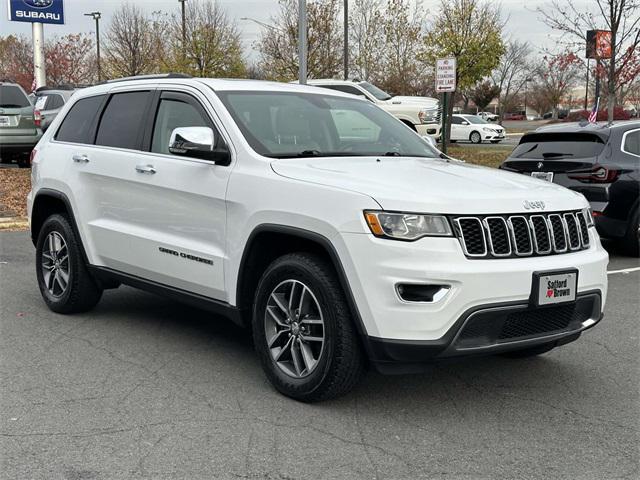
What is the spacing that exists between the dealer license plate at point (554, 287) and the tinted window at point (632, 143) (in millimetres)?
5674

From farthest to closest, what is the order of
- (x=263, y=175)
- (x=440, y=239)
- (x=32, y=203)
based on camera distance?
1. (x=32, y=203)
2. (x=263, y=175)
3. (x=440, y=239)

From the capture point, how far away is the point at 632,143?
9.44 metres

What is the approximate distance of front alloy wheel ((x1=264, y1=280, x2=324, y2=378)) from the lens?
4.32m

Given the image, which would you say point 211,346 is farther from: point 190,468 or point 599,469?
point 599,469

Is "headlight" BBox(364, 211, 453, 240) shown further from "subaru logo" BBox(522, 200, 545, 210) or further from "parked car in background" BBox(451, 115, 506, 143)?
"parked car in background" BBox(451, 115, 506, 143)

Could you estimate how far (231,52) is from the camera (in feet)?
128

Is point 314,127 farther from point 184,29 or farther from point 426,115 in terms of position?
point 184,29

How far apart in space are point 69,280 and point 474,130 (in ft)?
116

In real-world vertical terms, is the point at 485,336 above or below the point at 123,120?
below

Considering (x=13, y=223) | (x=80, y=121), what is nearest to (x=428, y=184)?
(x=80, y=121)

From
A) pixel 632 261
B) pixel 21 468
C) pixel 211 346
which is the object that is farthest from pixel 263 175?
pixel 632 261

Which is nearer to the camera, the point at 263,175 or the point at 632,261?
the point at 263,175

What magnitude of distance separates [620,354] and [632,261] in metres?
4.30

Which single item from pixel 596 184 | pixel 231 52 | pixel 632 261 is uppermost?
pixel 231 52
